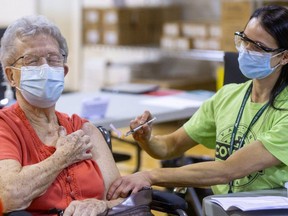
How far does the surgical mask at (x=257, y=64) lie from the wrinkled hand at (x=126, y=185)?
0.59 metres

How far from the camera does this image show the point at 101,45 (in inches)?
280

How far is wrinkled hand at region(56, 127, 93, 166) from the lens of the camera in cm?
236

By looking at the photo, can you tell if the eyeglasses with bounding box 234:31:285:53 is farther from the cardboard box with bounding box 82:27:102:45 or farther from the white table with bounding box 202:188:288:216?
the cardboard box with bounding box 82:27:102:45

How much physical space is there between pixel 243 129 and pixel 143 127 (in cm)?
42

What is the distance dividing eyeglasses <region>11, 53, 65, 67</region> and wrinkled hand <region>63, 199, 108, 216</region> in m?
0.52

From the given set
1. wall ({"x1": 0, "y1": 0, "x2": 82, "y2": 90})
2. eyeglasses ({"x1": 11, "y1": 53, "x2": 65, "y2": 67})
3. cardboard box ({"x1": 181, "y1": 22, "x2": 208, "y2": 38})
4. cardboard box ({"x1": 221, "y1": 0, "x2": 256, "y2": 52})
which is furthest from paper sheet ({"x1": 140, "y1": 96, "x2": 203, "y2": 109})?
wall ({"x1": 0, "y1": 0, "x2": 82, "y2": 90})

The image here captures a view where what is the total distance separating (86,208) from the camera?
91.1 inches

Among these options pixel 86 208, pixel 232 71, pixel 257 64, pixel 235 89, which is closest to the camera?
pixel 86 208

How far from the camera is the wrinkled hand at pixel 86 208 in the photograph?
90.0 inches

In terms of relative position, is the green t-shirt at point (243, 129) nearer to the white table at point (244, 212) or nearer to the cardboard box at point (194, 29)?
the white table at point (244, 212)

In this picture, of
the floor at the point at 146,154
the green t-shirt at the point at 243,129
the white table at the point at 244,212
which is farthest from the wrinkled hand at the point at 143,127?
the floor at the point at 146,154

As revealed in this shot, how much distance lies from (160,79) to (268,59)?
4239 millimetres

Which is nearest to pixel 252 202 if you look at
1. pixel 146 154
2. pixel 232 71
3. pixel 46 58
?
pixel 46 58

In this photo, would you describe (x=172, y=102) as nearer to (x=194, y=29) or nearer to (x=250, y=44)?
(x=250, y=44)
